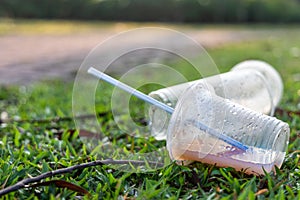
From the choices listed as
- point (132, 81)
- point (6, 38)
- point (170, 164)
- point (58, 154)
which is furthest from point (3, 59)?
point (170, 164)

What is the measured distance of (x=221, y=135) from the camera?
141cm

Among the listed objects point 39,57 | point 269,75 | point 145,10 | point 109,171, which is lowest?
point 145,10

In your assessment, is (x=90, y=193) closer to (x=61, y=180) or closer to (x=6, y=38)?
(x=61, y=180)

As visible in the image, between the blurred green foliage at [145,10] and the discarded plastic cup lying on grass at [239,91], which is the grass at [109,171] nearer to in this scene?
A: the discarded plastic cup lying on grass at [239,91]

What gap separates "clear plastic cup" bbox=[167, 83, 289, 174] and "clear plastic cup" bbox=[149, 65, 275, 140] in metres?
0.12

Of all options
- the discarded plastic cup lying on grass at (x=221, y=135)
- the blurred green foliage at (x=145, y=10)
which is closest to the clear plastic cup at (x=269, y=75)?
the discarded plastic cup lying on grass at (x=221, y=135)

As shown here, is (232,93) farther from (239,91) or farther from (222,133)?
(222,133)

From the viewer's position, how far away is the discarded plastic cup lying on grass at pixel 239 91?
5.28ft

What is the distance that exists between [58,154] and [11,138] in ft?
1.03

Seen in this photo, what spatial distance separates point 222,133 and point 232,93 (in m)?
0.46

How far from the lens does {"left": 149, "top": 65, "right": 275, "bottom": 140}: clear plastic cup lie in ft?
Result: 5.26

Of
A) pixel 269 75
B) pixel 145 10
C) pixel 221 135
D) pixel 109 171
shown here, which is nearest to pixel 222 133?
pixel 221 135

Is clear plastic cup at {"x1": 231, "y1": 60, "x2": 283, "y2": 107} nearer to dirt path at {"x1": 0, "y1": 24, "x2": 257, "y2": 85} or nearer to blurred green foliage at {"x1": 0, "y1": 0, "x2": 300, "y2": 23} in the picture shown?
dirt path at {"x1": 0, "y1": 24, "x2": 257, "y2": 85}

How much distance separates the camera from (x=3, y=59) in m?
4.65
